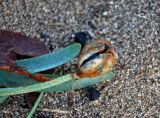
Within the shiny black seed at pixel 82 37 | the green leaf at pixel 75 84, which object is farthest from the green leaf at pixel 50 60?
the shiny black seed at pixel 82 37

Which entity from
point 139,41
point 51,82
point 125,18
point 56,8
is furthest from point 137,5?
point 51,82

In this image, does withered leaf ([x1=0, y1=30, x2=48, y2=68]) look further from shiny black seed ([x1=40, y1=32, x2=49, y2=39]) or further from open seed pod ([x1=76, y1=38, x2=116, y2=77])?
open seed pod ([x1=76, y1=38, x2=116, y2=77])

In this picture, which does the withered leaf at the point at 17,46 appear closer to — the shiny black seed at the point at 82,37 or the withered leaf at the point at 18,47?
the withered leaf at the point at 18,47

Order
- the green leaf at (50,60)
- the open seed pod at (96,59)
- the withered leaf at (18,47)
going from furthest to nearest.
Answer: the withered leaf at (18,47)
the green leaf at (50,60)
the open seed pod at (96,59)

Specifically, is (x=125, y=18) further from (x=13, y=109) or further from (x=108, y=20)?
(x=13, y=109)

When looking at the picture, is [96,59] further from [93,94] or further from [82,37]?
[82,37]
